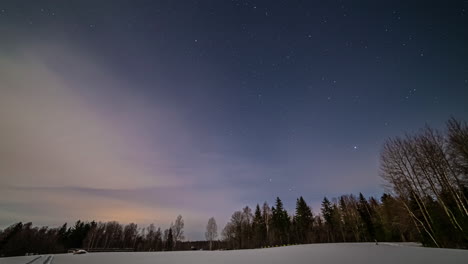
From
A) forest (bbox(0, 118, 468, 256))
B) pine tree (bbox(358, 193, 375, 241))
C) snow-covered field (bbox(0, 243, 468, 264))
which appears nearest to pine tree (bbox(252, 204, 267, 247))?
forest (bbox(0, 118, 468, 256))

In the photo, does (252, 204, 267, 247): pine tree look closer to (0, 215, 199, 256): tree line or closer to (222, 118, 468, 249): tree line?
(222, 118, 468, 249): tree line

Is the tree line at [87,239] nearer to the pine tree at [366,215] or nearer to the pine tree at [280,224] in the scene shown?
the pine tree at [280,224]

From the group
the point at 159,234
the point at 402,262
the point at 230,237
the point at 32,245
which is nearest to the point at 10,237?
the point at 32,245

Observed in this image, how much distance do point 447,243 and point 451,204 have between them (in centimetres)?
401

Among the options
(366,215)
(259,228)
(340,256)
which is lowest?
(340,256)

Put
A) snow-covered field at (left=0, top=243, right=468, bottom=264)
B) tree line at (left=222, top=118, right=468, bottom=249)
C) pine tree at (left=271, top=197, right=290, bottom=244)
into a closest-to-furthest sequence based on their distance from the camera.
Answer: snow-covered field at (left=0, top=243, right=468, bottom=264) → tree line at (left=222, top=118, right=468, bottom=249) → pine tree at (left=271, top=197, right=290, bottom=244)

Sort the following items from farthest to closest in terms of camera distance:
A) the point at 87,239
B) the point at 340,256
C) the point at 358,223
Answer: the point at 87,239 → the point at 358,223 → the point at 340,256

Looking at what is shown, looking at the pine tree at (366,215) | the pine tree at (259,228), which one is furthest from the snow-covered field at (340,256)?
the pine tree at (259,228)

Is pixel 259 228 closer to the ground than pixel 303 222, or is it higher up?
closer to the ground

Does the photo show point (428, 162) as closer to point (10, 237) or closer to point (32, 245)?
point (32, 245)

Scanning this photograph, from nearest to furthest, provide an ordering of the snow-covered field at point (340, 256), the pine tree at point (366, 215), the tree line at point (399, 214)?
the snow-covered field at point (340, 256), the tree line at point (399, 214), the pine tree at point (366, 215)

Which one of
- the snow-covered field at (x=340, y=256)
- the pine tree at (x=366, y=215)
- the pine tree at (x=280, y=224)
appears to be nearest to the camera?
the snow-covered field at (x=340, y=256)

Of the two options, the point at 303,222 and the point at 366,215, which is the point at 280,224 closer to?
the point at 303,222

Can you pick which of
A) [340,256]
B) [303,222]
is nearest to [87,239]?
[303,222]
